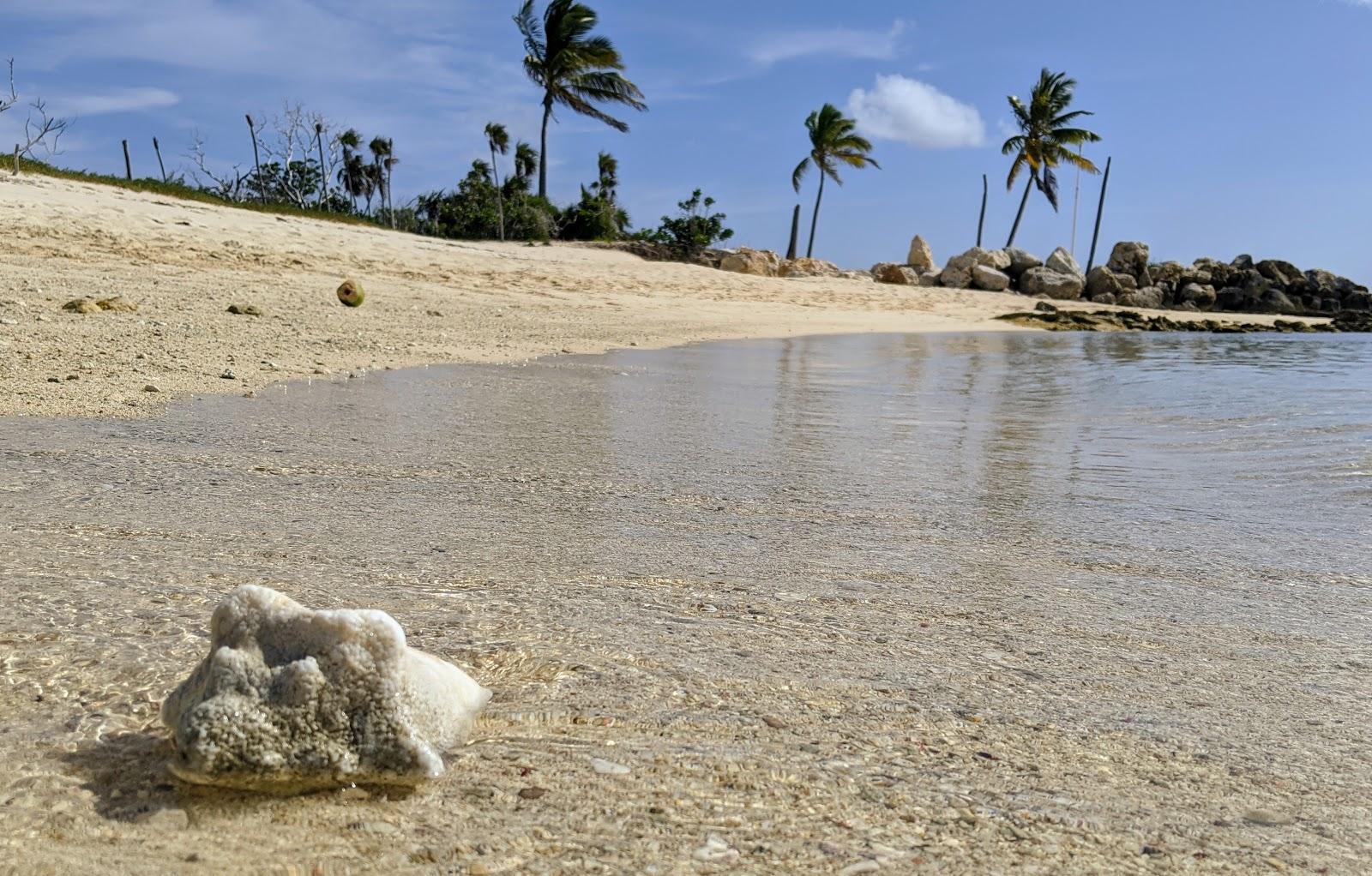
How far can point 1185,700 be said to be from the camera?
167cm

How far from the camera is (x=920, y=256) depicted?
31.5m

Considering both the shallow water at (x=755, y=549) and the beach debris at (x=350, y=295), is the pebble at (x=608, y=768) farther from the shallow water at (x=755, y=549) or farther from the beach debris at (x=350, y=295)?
the beach debris at (x=350, y=295)

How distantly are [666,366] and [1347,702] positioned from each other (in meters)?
6.49

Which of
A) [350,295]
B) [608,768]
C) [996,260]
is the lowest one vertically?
[608,768]

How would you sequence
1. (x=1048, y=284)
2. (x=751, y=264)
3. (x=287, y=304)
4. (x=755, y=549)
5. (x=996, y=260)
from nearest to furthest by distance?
1. (x=755, y=549)
2. (x=287, y=304)
3. (x=751, y=264)
4. (x=1048, y=284)
5. (x=996, y=260)

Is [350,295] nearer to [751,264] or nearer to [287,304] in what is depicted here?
[287,304]

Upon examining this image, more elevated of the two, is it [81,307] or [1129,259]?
[1129,259]

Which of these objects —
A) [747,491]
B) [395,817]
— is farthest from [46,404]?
[395,817]

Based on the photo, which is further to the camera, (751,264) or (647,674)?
(751,264)

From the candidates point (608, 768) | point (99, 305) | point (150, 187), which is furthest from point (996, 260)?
point (608, 768)

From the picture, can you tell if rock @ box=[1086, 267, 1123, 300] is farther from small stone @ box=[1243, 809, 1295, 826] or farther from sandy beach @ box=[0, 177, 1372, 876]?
small stone @ box=[1243, 809, 1295, 826]

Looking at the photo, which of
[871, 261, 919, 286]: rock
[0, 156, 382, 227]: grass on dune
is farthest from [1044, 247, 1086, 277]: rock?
[0, 156, 382, 227]: grass on dune

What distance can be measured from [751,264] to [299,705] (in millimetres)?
24244

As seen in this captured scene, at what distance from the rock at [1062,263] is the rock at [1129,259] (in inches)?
104
